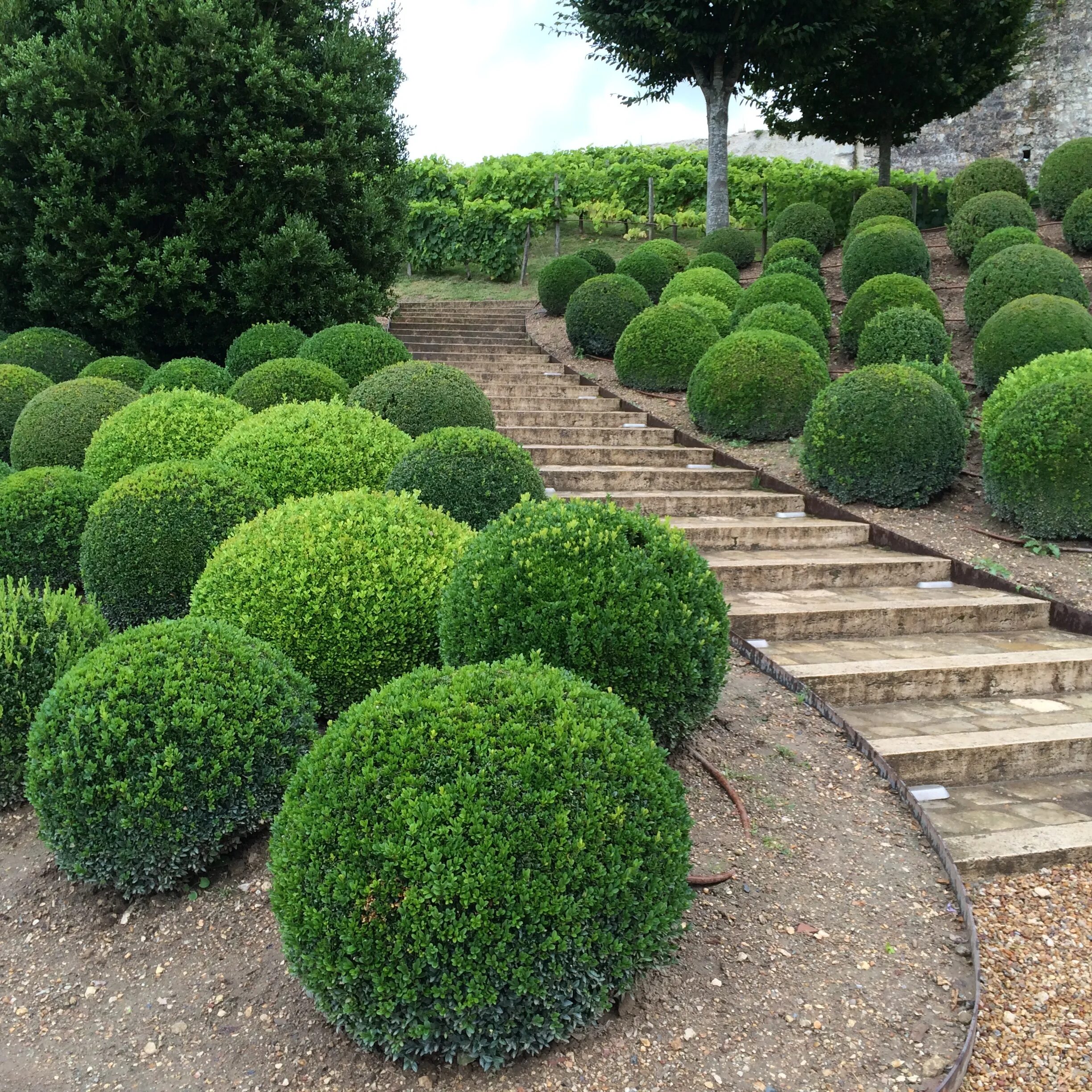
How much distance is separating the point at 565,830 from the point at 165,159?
928cm

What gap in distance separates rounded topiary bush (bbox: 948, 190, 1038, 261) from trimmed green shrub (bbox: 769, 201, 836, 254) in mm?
2837

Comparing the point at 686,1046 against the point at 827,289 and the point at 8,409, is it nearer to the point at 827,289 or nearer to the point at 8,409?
the point at 8,409

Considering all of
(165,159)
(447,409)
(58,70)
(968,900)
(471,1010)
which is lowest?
(968,900)

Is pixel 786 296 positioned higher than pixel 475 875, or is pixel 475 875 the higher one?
pixel 786 296

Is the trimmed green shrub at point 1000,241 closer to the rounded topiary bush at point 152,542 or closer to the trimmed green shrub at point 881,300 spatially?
the trimmed green shrub at point 881,300

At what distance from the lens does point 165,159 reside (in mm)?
9469

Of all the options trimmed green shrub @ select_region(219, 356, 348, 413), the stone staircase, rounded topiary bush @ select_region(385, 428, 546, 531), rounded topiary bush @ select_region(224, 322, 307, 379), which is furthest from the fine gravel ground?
rounded topiary bush @ select_region(224, 322, 307, 379)

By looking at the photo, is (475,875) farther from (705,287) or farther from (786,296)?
(705,287)

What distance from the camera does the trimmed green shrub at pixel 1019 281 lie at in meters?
10.3

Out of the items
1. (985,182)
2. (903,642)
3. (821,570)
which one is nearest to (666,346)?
(821,570)

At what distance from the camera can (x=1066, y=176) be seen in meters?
14.6

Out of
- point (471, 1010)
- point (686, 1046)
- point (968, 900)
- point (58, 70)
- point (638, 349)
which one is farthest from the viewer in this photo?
point (638, 349)

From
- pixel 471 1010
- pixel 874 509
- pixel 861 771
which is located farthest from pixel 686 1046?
pixel 874 509

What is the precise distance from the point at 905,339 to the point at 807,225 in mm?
7798
